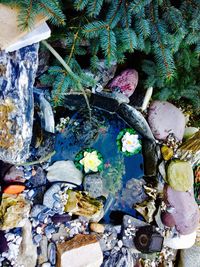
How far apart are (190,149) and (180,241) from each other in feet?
2.03

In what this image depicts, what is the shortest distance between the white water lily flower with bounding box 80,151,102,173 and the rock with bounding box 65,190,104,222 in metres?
0.17

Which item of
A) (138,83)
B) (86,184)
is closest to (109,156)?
(86,184)

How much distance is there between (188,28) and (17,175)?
1288 millimetres

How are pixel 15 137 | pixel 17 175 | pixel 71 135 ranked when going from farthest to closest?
pixel 71 135, pixel 17 175, pixel 15 137

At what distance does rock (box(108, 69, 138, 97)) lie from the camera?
9.50 ft

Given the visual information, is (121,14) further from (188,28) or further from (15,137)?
(15,137)

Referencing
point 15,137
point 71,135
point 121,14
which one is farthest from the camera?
point 71,135

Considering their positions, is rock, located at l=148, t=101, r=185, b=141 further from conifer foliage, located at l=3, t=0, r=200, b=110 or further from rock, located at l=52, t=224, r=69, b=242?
rock, located at l=52, t=224, r=69, b=242

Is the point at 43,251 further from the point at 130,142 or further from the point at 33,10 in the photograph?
the point at 33,10

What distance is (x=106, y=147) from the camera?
117 inches

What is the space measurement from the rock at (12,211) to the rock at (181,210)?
935 mm

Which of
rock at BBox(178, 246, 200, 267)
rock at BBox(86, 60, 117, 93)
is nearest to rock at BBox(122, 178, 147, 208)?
rock at BBox(178, 246, 200, 267)

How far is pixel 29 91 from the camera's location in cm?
240

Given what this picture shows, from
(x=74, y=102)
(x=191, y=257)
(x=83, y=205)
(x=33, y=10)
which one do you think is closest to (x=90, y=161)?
(x=83, y=205)
